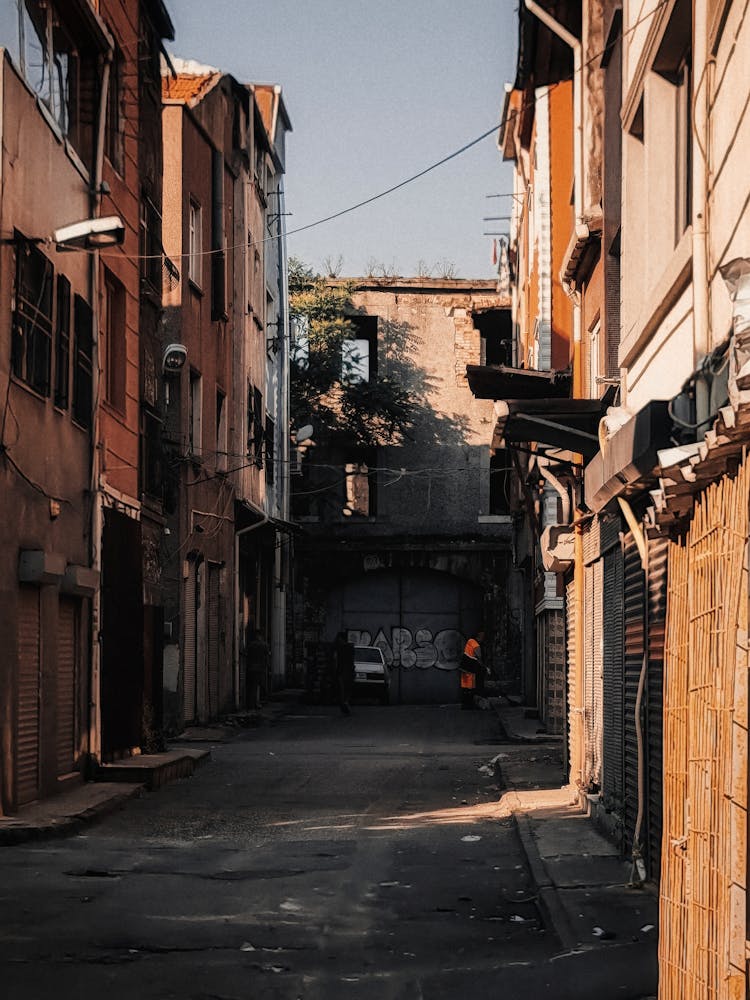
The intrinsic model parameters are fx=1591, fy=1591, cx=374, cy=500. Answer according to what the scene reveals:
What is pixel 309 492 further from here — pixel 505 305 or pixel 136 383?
pixel 136 383

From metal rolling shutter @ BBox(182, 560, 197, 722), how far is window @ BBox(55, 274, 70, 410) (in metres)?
10.3

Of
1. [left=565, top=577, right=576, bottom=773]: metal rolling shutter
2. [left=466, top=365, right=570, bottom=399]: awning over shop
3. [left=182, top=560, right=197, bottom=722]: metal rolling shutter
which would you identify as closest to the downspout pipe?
[left=565, top=577, right=576, bottom=773]: metal rolling shutter

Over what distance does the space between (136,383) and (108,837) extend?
8.31 metres

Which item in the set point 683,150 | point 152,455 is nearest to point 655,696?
point 683,150

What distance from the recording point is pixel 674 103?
34.6ft

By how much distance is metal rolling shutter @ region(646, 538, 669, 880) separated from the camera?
33.6ft

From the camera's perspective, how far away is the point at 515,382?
808 inches

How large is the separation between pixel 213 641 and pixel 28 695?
46.5ft

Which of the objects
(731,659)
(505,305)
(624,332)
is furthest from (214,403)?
(731,659)

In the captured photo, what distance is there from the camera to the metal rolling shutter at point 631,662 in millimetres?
11484

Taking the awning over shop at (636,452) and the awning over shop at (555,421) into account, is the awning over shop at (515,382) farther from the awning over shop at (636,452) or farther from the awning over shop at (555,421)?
the awning over shop at (636,452)

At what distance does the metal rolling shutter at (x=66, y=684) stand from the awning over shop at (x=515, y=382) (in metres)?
5.54

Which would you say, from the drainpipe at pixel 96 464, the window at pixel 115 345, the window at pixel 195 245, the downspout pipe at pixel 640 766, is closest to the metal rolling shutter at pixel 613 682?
the downspout pipe at pixel 640 766

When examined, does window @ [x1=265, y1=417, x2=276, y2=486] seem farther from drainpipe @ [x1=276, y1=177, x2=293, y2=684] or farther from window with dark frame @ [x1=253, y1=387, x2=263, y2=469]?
window with dark frame @ [x1=253, y1=387, x2=263, y2=469]
